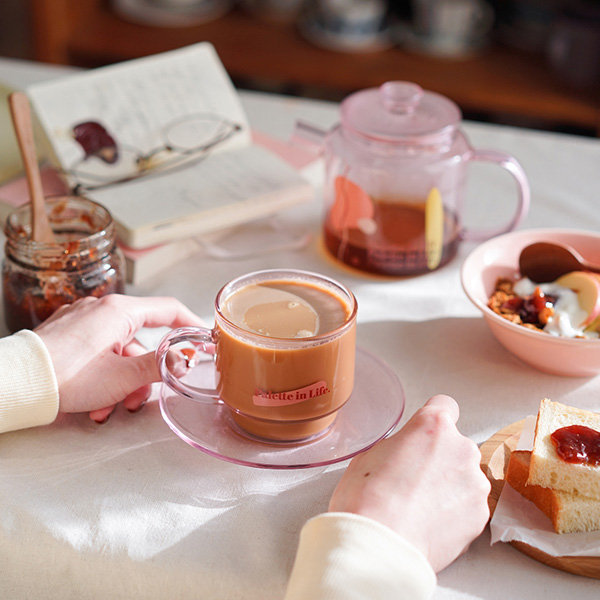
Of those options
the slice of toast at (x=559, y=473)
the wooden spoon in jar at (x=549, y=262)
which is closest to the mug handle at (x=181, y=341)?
the slice of toast at (x=559, y=473)

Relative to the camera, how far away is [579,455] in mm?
662

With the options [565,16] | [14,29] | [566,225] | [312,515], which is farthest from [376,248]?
[14,29]

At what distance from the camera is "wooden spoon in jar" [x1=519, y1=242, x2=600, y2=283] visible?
0.91m

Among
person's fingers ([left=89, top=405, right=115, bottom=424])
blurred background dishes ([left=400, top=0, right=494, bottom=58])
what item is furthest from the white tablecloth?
blurred background dishes ([left=400, top=0, right=494, bottom=58])

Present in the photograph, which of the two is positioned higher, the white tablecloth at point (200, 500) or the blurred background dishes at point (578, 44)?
the white tablecloth at point (200, 500)

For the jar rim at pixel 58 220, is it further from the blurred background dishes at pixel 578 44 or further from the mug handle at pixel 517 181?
the blurred background dishes at pixel 578 44

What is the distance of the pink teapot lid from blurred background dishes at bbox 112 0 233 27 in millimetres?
1520

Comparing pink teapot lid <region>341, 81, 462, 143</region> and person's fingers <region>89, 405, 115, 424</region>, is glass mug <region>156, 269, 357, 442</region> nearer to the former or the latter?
person's fingers <region>89, 405, 115, 424</region>

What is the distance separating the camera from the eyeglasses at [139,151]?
3.67 ft

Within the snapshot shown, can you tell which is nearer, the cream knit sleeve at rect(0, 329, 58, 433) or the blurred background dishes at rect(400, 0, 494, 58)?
the cream knit sleeve at rect(0, 329, 58, 433)

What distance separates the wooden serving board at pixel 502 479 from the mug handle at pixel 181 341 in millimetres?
249

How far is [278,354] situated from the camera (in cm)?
68

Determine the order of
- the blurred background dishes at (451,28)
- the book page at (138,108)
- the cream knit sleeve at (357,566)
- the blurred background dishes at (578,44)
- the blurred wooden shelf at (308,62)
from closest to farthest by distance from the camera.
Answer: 1. the cream knit sleeve at (357,566)
2. the book page at (138,108)
3. the blurred background dishes at (578,44)
4. the blurred wooden shelf at (308,62)
5. the blurred background dishes at (451,28)

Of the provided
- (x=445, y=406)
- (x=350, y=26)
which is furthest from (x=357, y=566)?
(x=350, y=26)
